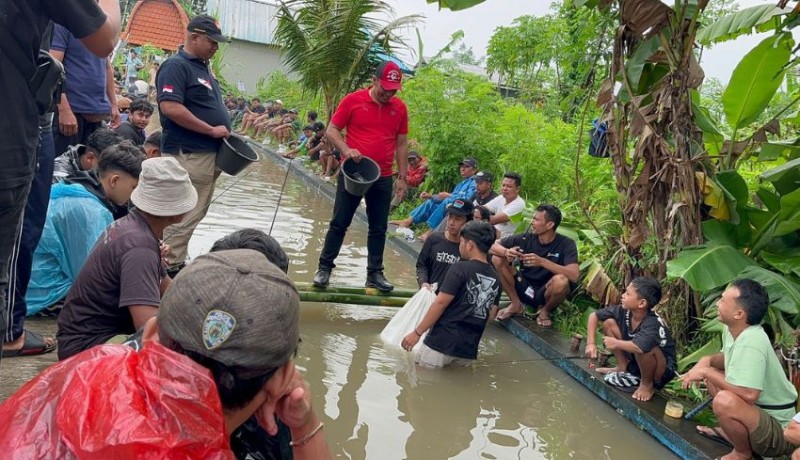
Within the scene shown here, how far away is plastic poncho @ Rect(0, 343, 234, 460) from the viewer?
1244 millimetres

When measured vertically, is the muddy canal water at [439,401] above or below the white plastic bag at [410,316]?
below

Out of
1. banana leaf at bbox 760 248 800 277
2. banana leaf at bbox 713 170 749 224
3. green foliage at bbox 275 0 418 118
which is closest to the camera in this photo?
banana leaf at bbox 760 248 800 277

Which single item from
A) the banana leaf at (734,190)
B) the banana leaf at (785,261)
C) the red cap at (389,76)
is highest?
the red cap at (389,76)

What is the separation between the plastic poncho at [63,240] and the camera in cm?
452

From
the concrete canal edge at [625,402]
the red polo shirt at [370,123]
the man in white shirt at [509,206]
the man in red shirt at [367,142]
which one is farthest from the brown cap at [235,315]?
the man in white shirt at [509,206]

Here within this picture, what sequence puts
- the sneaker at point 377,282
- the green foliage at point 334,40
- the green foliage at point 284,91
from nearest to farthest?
the sneaker at point 377,282 < the green foliage at point 334,40 < the green foliage at point 284,91

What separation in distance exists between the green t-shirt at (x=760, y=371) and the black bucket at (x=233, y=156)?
364 centimetres

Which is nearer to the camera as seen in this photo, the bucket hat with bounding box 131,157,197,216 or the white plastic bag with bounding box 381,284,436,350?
the bucket hat with bounding box 131,157,197,216

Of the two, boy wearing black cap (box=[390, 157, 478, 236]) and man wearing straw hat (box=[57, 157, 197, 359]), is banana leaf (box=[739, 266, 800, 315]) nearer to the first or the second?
man wearing straw hat (box=[57, 157, 197, 359])

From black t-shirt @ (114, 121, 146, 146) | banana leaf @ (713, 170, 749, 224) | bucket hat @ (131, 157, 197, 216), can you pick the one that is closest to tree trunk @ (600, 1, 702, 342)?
banana leaf @ (713, 170, 749, 224)

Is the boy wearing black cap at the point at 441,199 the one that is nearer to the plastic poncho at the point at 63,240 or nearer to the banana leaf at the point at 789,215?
the banana leaf at the point at 789,215

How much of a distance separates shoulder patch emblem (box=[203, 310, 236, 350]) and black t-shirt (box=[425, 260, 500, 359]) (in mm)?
3881

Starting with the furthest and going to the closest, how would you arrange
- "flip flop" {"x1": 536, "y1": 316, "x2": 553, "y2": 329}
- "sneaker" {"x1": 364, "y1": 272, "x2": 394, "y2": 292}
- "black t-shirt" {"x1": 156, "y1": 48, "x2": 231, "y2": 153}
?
"flip flop" {"x1": 536, "y1": 316, "x2": 553, "y2": 329}
"sneaker" {"x1": 364, "y1": 272, "x2": 394, "y2": 292}
"black t-shirt" {"x1": 156, "y1": 48, "x2": 231, "y2": 153}

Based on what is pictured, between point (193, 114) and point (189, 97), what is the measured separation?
0.44ft
